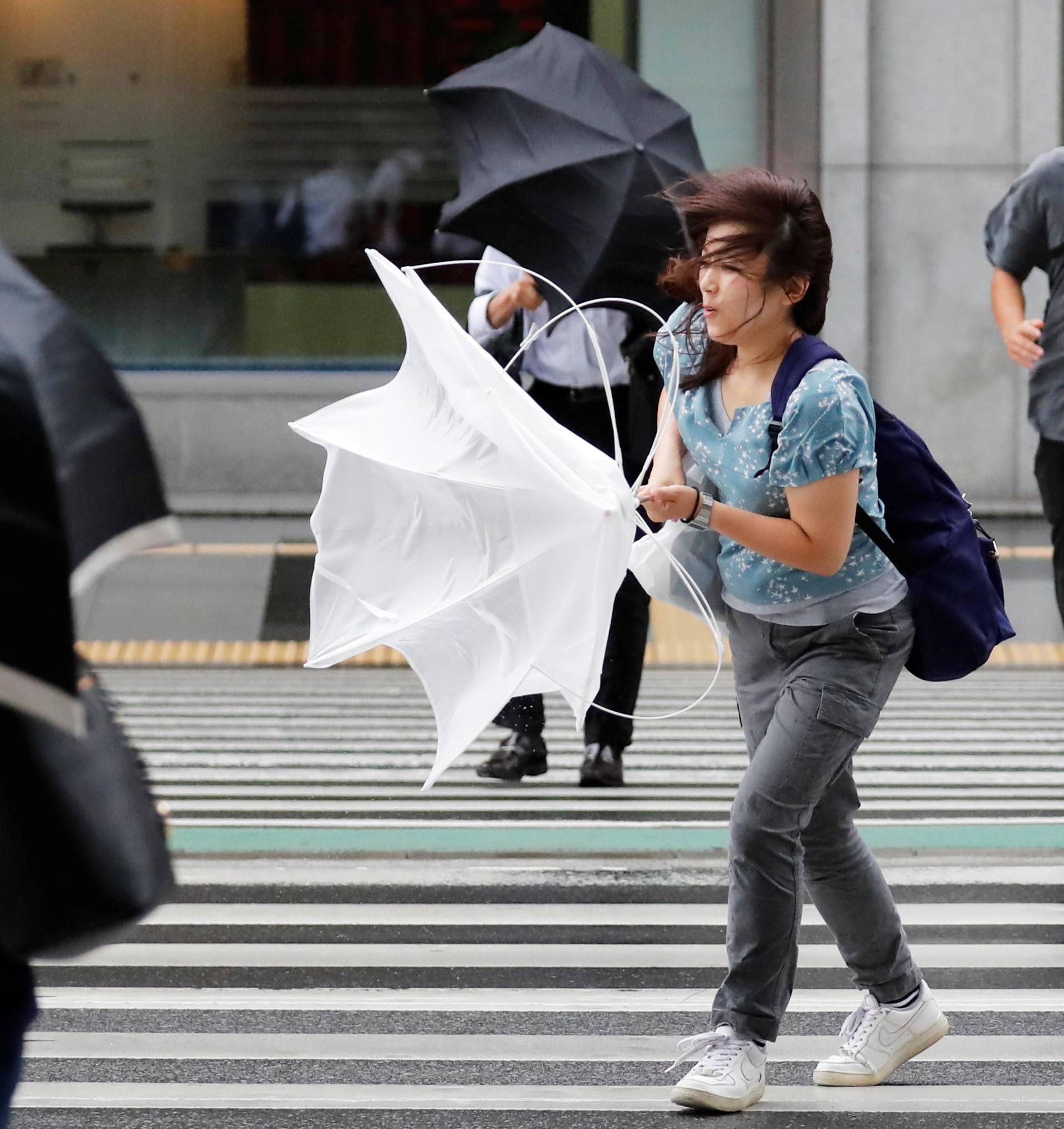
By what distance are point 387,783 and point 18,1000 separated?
5.00m

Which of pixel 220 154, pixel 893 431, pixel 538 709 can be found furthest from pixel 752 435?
pixel 220 154

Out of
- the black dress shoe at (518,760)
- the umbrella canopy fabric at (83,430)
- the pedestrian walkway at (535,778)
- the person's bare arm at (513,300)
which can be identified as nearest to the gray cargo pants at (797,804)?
the umbrella canopy fabric at (83,430)

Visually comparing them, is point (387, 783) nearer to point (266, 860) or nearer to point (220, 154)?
point (266, 860)

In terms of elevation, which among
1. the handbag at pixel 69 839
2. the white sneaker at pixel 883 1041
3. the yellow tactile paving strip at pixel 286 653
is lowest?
the yellow tactile paving strip at pixel 286 653

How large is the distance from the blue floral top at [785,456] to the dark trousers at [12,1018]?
179 centimetres

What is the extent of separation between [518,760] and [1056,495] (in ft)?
6.86

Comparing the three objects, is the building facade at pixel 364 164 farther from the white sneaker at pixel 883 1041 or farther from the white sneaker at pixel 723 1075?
the white sneaker at pixel 723 1075

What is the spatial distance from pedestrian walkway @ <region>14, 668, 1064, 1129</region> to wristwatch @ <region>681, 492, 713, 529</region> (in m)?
1.13

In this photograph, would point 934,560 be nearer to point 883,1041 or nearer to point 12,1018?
point 883,1041

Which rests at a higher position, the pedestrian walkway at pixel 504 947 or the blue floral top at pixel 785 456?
the blue floral top at pixel 785 456

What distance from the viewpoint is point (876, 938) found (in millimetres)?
3986

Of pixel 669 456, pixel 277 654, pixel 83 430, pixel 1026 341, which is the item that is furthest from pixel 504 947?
pixel 277 654

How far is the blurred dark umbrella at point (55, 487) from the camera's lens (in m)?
2.05

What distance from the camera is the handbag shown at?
213 cm
